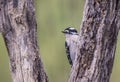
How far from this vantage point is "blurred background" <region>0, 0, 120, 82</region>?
36.5 ft

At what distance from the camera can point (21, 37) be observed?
4.89m

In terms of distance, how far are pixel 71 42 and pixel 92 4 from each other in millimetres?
2259

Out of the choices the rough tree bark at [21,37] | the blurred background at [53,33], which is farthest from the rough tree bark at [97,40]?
the blurred background at [53,33]

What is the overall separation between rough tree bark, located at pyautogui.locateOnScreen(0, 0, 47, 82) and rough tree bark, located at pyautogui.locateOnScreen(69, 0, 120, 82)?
1.61ft

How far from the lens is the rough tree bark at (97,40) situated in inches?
170

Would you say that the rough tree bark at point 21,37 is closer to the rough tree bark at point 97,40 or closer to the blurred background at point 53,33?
the rough tree bark at point 97,40

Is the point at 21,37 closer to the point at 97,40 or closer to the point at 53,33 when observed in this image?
the point at 97,40

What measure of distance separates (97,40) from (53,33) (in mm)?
7243

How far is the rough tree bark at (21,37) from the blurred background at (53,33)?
5988mm

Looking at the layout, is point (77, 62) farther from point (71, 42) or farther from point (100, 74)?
point (71, 42)

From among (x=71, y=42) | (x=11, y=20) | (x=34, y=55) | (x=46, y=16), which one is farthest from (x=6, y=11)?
(x=46, y=16)

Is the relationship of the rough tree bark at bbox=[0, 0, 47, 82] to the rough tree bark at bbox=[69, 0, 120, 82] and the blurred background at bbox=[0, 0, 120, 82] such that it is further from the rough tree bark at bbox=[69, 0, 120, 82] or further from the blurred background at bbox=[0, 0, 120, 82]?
the blurred background at bbox=[0, 0, 120, 82]

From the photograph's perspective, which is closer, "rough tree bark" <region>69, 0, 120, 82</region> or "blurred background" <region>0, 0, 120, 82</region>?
"rough tree bark" <region>69, 0, 120, 82</region>

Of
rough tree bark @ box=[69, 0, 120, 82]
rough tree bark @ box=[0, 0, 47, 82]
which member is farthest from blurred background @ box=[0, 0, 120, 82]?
rough tree bark @ box=[69, 0, 120, 82]
